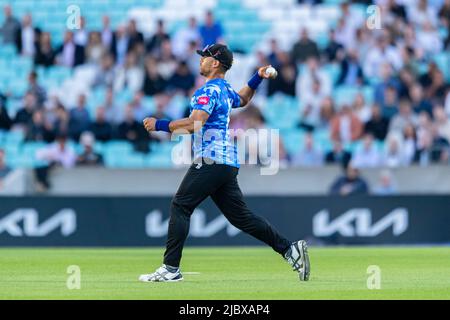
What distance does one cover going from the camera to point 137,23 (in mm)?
25344

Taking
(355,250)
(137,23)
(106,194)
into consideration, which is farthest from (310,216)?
(137,23)

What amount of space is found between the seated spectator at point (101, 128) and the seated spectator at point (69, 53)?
2.06 m

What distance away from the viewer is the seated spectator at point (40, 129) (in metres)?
22.6

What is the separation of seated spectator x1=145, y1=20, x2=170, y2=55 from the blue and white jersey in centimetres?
1250

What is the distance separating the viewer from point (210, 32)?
24.2 meters

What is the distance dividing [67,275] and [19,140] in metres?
10.8

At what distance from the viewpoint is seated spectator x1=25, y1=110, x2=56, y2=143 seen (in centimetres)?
2256

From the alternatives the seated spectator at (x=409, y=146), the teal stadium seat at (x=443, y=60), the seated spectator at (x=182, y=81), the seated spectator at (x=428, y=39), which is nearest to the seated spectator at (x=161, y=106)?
the seated spectator at (x=182, y=81)

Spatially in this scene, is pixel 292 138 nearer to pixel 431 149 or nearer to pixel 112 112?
pixel 431 149

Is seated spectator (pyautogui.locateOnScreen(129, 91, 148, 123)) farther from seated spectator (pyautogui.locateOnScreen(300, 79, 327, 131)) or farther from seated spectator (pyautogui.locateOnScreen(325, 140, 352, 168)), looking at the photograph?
seated spectator (pyautogui.locateOnScreen(325, 140, 352, 168))

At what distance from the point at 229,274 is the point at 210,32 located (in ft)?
38.1

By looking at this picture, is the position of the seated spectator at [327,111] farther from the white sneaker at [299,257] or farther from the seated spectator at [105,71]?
the white sneaker at [299,257]

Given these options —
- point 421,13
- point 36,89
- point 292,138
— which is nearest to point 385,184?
point 292,138

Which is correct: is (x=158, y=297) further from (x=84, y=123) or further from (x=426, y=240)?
(x=84, y=123)
